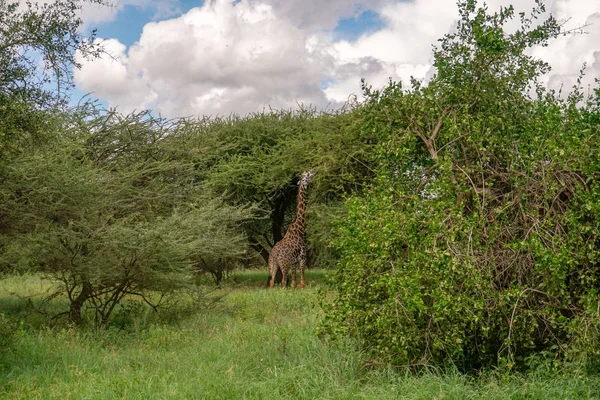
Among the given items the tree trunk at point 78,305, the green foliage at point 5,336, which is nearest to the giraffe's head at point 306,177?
the tree trunk at point 78,305

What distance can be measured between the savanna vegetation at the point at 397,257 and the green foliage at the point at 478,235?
0.02 meters

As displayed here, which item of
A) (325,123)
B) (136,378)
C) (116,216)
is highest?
(325,123)

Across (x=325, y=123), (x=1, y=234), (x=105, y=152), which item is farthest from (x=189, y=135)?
(x=325, y=123)

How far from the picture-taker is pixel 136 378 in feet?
20.8

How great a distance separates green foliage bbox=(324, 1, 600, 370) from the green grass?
28 centimetres

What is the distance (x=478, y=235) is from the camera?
5.93 metres

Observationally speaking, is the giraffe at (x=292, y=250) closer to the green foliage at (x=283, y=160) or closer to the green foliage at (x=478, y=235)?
the green foliage at (x=283, y=160)

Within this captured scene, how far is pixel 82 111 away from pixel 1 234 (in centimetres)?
289

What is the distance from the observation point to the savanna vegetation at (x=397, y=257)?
570 centimetres

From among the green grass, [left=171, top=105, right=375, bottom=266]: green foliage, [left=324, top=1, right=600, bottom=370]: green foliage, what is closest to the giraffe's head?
[left=171, top=105, right=375, bottom=266]: green foliage

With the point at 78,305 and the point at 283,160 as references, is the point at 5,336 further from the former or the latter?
the point at 283,160

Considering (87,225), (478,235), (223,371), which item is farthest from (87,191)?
(478,235)

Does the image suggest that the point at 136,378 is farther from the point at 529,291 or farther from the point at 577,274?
the point at 577,274

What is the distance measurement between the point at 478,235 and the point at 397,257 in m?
0.79
